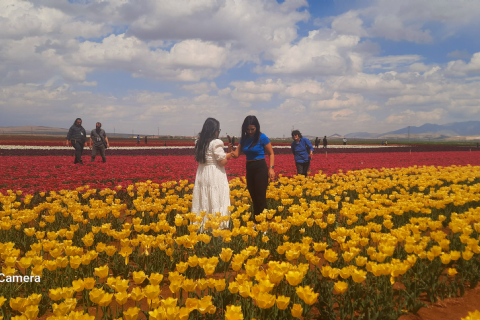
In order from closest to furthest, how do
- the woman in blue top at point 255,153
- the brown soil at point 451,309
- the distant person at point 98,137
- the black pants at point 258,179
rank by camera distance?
1. the brown soil at point 451,309
2. the woman in blue top at point 255,153
3. the black pants at point 258,179
4. the distant person at point 98,137

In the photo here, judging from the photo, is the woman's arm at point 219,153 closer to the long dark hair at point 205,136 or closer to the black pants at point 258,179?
the long dark hair at point 205,136

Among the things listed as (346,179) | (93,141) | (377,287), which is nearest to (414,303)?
(377,287)

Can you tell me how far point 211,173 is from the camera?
571cm

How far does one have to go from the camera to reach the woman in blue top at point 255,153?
581 centimetres

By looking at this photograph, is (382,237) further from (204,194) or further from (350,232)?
(204,194)

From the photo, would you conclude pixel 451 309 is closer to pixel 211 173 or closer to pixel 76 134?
pixel 211 173

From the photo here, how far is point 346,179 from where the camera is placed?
10.2 meters

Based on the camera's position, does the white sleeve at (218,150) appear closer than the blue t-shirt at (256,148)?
Yes

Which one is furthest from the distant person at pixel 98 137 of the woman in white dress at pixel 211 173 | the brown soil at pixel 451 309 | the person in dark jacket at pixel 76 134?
the brown soil at pixel 451 309

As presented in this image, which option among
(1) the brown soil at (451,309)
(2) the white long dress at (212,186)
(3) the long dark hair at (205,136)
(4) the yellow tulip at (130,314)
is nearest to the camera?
(4) the yellow tulip at (130,314)

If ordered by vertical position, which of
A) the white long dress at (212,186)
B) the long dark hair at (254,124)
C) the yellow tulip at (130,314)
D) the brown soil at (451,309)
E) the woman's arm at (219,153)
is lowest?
the brown soil at (451,309)

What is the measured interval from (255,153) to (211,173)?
0.90m

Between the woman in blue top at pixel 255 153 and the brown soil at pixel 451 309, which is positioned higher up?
the woman in blue top at pixel 255 153

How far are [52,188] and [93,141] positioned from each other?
23.2 feet
